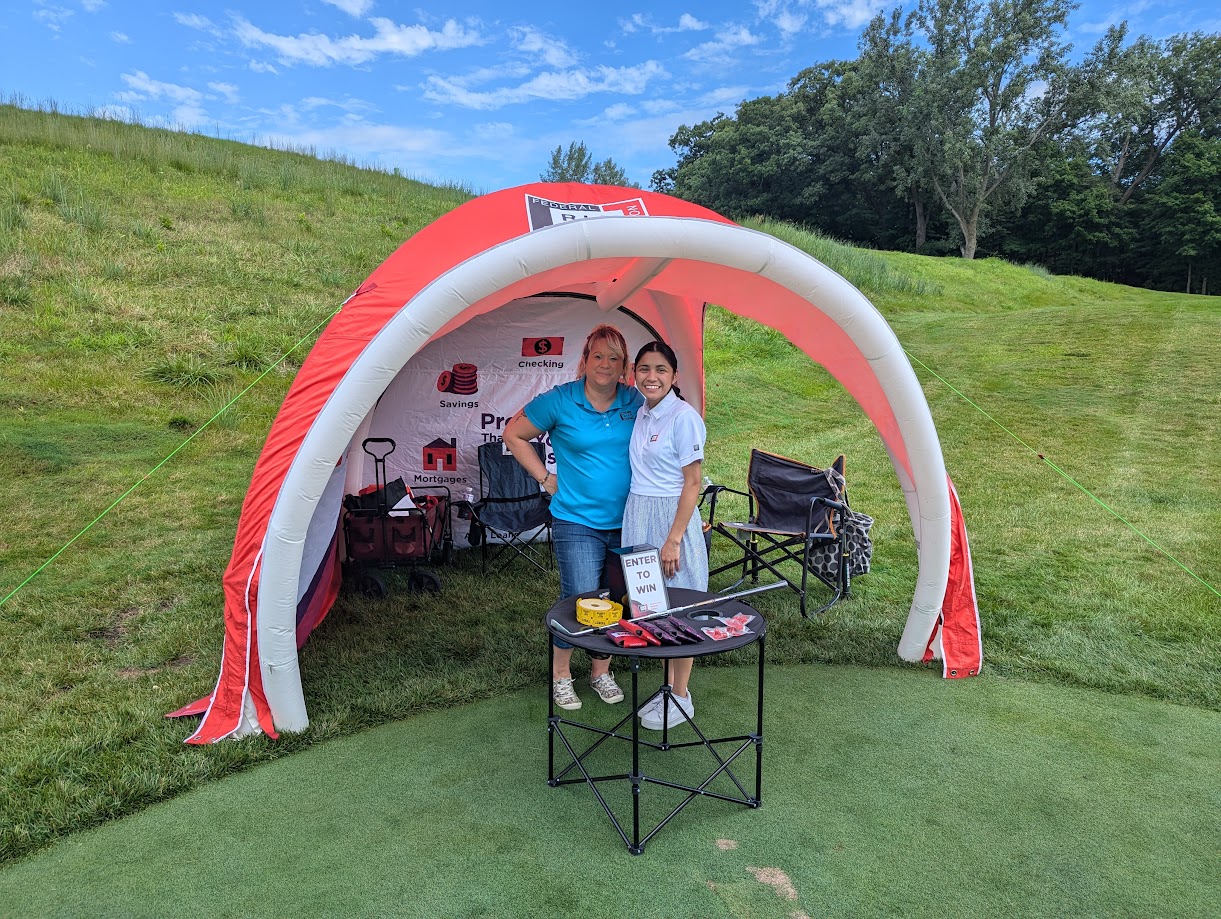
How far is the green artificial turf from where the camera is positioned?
205 cm

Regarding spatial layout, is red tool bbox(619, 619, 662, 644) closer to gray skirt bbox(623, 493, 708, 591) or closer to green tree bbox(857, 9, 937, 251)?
gray skirt bbox(623, 493, 708, 591)

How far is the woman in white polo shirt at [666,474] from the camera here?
8.59 feet

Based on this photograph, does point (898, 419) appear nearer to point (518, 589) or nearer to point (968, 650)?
point (968, 650)

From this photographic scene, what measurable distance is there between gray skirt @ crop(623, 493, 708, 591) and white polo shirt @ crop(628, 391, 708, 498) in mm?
34

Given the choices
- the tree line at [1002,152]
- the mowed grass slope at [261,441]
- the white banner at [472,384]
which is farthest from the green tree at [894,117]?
the white banner at [472,384]

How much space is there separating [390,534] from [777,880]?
2.71 metres

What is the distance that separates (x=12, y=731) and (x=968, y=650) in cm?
368

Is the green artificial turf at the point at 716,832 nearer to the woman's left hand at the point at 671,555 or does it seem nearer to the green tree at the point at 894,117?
the woman's left hand at the point at 671,555

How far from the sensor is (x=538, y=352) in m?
4.98

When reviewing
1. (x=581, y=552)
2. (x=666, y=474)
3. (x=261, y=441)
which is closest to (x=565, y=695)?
(x=581, y=552)

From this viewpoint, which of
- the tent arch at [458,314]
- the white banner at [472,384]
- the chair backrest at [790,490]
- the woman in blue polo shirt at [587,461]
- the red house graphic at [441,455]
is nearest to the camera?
the tent arch at [458,314]

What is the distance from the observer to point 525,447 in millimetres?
2883

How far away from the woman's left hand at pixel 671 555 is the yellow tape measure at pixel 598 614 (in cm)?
31

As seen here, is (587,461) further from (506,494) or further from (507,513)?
(506,494)
